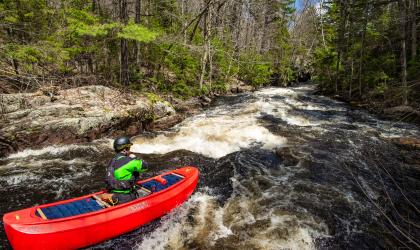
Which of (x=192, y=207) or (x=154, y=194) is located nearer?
(x=154, y=194)

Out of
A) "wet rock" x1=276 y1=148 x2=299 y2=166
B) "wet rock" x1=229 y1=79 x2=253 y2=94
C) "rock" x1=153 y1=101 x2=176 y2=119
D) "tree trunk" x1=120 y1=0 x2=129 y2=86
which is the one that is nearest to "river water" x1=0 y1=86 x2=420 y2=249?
"wet rock" x1=276 y1=148 x2=299 y2=166

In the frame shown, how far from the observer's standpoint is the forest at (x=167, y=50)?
959cm

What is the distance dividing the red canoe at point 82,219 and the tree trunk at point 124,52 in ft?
29.6

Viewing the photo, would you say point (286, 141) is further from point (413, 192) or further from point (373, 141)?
point (413, 192)

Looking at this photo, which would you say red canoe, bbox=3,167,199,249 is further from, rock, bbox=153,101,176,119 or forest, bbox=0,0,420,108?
rock, bbox=153,101,176,119

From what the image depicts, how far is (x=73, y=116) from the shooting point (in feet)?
32.3

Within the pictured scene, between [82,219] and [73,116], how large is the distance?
19.7 ft

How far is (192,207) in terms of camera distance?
246 inches

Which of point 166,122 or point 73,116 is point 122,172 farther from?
point 166,122

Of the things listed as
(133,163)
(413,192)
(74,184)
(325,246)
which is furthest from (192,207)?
(413,192)

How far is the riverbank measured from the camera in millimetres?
8906

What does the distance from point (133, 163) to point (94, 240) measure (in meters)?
1.44

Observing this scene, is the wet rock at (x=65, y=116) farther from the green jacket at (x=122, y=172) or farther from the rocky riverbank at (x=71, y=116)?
the green jacket at (x=122, y=172)

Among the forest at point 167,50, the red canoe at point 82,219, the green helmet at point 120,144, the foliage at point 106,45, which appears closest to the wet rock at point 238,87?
the forest at point 167,50
